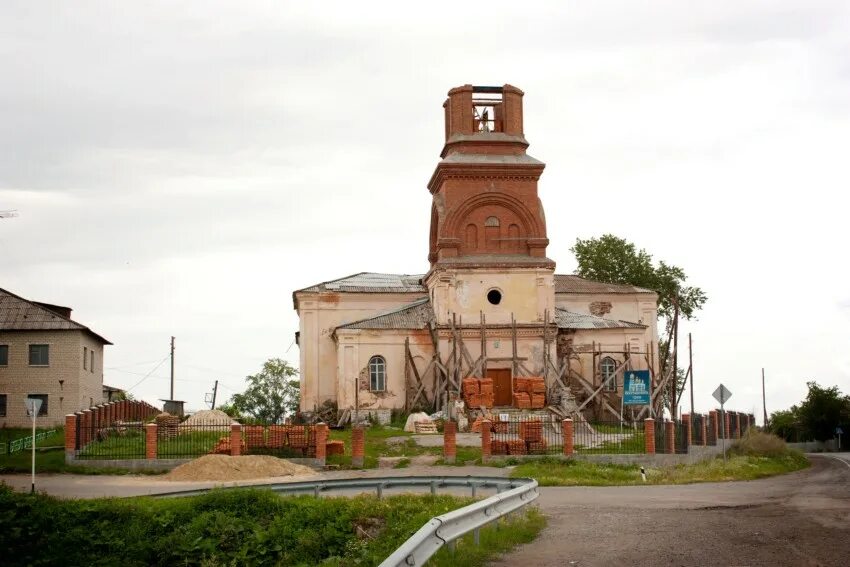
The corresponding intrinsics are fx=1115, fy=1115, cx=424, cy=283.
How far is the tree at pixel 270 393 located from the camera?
81.9 m

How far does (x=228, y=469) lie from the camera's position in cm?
2906

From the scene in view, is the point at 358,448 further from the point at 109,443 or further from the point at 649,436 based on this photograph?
the point at 649,436

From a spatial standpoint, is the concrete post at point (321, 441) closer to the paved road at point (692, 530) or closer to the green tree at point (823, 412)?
the paved road at point (692, 530)

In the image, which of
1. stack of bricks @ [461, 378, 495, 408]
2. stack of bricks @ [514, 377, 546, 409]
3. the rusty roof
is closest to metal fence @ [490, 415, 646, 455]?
stack of bricks @ [514, 377, 546, 409]

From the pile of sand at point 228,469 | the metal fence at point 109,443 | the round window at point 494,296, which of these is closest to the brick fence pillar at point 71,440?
the metal fence at point 109,443

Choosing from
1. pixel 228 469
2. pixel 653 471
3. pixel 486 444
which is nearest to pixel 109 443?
pixel 228 469

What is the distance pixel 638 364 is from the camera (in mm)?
50844

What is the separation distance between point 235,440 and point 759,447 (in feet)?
60.7

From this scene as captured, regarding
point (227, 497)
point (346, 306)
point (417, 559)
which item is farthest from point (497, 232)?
point (417, 559)

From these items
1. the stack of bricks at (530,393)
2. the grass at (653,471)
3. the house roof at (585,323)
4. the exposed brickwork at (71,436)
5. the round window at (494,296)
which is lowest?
the grass at (653,471)

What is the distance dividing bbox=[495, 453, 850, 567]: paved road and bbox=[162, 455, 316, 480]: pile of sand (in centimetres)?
981

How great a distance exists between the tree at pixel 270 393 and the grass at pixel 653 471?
4874cm

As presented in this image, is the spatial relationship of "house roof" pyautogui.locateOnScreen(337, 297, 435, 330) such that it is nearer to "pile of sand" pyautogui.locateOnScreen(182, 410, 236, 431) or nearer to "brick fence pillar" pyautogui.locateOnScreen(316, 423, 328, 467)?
"pile of sand" pyautogui.locateOnScreen(182, 410, 236, 431)

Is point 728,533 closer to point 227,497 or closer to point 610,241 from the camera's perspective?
point 227,497
